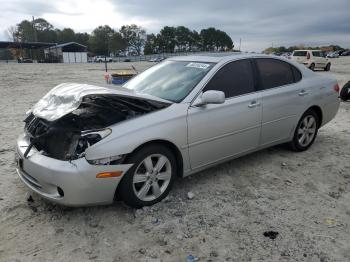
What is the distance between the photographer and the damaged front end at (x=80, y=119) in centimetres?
310

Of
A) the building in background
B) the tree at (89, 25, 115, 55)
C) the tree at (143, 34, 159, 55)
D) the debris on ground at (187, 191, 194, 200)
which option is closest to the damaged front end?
the debris on ground at (187, 191, 194, 200)

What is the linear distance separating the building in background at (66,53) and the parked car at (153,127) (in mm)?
70840

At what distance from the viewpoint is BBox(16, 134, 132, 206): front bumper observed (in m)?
2.98

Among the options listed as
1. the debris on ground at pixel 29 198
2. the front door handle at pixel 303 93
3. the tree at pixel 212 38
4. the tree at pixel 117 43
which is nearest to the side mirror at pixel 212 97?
the front door handle at pixel 303 93

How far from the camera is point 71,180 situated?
9.74 ft

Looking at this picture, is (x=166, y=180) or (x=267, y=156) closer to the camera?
(x=166, y=180)

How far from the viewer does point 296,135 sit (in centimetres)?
512

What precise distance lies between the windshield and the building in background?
70.3m

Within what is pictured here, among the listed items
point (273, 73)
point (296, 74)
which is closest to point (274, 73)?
point (273, 73)

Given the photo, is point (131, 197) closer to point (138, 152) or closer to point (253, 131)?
point (138, 152)

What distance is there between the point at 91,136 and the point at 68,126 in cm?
33

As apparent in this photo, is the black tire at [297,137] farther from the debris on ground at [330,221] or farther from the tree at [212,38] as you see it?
the tree at [212,38]

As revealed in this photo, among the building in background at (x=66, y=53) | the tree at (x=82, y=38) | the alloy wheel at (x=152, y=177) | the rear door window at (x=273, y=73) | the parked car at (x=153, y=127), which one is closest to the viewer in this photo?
the parked car at (x=153, y=127)

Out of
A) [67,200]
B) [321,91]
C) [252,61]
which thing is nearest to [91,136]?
[67,200]
